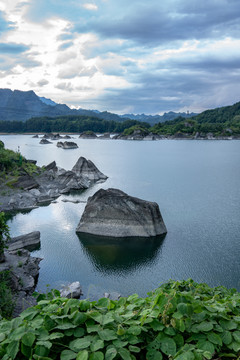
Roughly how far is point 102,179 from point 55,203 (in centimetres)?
1807

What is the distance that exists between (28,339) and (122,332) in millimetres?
1229

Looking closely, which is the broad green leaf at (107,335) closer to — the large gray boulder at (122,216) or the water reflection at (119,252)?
the water reflection at (119,252)

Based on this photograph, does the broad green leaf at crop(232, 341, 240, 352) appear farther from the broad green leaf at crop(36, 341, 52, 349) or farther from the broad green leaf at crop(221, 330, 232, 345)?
the broad green leaf at crop(36, 341, 52, 349)

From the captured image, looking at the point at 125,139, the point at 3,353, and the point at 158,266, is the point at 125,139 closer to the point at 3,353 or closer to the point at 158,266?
the point at 158,266

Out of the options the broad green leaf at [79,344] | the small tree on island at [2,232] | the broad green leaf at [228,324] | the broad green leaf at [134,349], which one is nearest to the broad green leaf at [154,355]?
the broad green leaf at [134,349]

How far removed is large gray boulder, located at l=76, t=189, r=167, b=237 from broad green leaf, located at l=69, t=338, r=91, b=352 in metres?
22.4

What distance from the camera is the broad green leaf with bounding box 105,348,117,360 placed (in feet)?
12.3

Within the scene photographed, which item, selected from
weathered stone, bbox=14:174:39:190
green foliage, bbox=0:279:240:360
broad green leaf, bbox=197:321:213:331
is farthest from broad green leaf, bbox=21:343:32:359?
weathered stone, bbox=14:174:39:190

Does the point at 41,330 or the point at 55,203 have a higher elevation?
the point at 41,330

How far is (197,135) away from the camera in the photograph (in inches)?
6732

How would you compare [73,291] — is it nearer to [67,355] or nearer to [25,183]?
[67,355]

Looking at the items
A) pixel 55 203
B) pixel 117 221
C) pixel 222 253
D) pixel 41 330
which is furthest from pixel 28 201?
pixel 41 330

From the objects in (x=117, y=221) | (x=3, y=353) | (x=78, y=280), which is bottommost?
(x=78, y=280)

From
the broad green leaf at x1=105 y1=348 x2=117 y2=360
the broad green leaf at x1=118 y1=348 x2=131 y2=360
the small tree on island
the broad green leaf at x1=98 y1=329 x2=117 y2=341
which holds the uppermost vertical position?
the broad green leaf at x1=98 y1=329 x2=117 y2=341
